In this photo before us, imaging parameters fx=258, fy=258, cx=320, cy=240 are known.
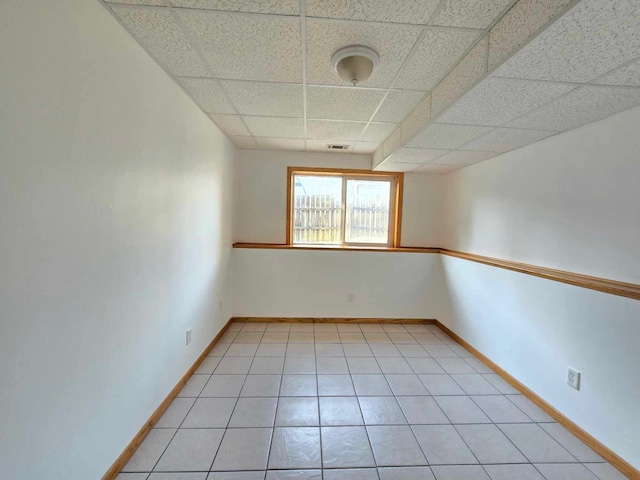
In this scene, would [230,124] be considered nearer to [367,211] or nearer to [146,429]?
[367,211]

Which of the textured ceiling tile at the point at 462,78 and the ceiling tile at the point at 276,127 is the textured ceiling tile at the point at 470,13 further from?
the ceiling tile at the point at 276,127

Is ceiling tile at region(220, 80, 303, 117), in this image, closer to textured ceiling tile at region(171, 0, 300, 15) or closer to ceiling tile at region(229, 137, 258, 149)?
textured ceiling tile at region(171, 0, 300, 15)

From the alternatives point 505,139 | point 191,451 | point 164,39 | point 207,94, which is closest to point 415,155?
→ point 505,139

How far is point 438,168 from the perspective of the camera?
3369 mm

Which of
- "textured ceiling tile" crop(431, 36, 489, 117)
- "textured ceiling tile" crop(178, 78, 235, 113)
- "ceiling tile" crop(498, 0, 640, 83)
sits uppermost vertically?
"textured ceiling tile" crop(178, 78, 235, 113)

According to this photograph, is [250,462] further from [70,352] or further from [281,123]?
[281,123]

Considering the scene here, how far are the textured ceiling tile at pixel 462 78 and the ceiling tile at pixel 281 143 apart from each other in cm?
160

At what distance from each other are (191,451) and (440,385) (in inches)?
75.3

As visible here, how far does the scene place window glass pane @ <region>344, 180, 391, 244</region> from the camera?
3.74m

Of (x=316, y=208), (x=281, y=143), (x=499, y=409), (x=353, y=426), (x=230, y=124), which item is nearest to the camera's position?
(x=353, y=426)

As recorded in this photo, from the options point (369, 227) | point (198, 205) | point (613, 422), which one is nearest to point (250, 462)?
point (198, 205)

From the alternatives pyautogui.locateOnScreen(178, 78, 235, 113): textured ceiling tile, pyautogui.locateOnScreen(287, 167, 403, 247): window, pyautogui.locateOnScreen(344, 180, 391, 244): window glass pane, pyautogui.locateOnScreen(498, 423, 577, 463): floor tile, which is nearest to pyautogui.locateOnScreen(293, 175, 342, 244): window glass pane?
pyautogui.locateOnScreen(287, 167, 403, 247): window

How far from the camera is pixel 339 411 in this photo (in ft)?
6.08

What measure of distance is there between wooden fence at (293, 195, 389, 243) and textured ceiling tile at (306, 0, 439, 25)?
253 centimetres
